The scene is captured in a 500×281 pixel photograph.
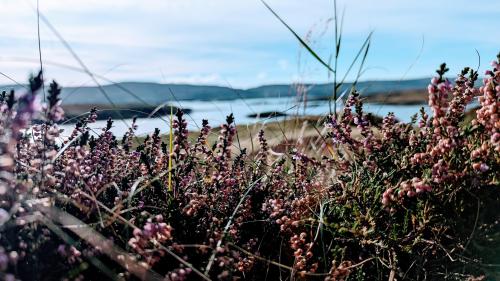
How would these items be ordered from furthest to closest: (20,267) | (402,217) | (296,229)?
(296,229), (402,217), (20,267)

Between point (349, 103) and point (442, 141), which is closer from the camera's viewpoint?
point (442, 141)

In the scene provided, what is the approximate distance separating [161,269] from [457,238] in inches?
47.9

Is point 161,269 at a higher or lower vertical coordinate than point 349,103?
lower

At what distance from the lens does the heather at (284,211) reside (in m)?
2.21

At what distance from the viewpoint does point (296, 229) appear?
2.94 meters

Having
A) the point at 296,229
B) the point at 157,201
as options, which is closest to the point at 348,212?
the point at 296,229

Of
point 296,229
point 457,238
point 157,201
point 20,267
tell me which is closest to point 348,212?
point 296,229

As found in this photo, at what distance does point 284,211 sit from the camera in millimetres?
2910

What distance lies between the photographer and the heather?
2.21 m

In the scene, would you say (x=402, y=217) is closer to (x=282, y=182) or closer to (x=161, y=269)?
(x=282, y=182)

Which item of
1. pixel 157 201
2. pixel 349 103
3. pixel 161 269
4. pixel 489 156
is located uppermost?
pixel 349 103

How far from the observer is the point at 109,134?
10.5ft

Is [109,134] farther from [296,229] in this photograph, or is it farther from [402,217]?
[402,217]

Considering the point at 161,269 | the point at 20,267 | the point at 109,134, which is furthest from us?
the point at 109,134
